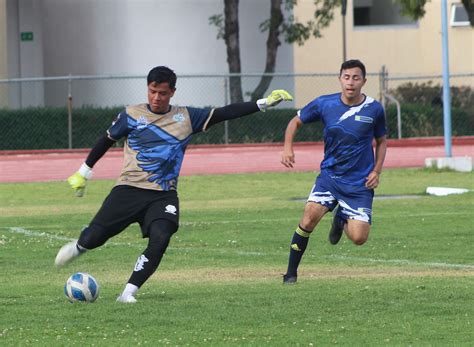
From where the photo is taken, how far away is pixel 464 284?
1178 cm

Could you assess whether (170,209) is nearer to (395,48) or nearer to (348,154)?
(348,154)

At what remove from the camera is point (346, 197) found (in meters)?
12.1

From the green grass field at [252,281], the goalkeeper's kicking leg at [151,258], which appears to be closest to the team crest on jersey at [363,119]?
the green grass field at [252,281]

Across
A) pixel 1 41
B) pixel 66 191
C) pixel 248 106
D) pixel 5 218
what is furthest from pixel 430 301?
pixel 1 41

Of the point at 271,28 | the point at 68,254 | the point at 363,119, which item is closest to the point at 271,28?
the point at 271,28

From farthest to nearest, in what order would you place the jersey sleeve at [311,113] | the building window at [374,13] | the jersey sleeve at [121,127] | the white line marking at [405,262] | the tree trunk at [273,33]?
the building window at [374,13], the tree trunk at [273,33], the white line marking at [405,262], the jersey sleeve at [311,113], the jersey sleeve at [121,127]

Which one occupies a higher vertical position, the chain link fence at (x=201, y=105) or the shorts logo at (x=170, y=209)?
the shorts logo at (x=170, y=209)

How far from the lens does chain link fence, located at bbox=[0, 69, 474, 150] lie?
3731cm

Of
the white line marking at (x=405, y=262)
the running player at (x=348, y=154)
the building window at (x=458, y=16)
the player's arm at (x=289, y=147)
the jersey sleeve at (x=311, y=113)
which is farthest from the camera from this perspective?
the building window at (x=458, y=16)

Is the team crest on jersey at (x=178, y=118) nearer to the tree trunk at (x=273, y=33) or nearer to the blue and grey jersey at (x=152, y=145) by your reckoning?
the blue and grey jersey at (x=152, y=145)

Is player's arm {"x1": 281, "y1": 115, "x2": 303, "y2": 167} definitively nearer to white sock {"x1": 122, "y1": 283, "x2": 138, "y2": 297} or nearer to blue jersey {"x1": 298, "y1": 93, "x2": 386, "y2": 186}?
blue jersey {"x1": 298, "y1": 93, "x2": 386, "y2": 186}

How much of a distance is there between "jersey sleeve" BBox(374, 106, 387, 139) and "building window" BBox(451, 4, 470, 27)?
40.8 meters

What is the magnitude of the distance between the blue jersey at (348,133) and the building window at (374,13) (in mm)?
43022

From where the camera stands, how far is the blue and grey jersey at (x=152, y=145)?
11133mm
